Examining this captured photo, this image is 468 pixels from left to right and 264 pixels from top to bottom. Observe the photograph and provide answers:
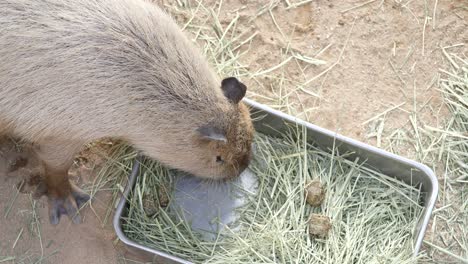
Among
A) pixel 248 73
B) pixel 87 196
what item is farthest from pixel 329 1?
pixel 87 196

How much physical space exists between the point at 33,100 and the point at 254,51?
2.16 metres

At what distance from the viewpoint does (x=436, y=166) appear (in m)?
5.57

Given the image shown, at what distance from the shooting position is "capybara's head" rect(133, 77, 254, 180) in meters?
4.46

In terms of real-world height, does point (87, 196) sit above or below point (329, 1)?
below

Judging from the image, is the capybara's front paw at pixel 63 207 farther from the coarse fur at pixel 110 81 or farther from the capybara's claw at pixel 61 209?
the coarse fur at pixel 110 81

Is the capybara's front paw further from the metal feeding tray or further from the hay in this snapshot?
the metal feeding tray

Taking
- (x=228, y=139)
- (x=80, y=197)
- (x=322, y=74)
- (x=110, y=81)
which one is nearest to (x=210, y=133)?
(x=228, y=139)

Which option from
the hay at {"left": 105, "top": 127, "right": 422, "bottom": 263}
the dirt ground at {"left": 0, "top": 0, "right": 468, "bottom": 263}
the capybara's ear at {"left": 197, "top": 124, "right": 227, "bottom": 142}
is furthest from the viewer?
the dirt ground at {"left": 0, "top": 0, "right": 468, "bottom": 263}

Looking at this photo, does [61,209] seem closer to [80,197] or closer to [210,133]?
[80,197]

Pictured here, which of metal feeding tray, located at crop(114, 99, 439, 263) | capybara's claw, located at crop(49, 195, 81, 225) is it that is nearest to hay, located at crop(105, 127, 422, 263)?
metal feeding tray, located at crop(114, 99, 439, 263)

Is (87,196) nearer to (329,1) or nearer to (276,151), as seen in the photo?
(276,151)

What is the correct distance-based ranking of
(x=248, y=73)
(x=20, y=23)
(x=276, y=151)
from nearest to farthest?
(x=20, y=23) → (x=276, y=151) → (x=248, y=73)

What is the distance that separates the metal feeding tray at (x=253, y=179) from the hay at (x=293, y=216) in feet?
0.22

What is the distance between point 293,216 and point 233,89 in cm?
117
